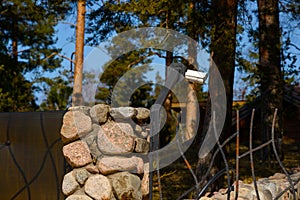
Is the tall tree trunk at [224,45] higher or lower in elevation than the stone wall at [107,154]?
higher

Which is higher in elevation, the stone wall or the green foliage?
the green foliage

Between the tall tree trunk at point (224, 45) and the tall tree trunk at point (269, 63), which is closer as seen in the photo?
the tall tree trunk at point (224, 45)

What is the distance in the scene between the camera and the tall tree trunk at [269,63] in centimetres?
618

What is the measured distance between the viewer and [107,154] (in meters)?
2.72

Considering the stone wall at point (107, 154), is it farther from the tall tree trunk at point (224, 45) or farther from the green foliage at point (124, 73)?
the green foliage at point (124, 73)

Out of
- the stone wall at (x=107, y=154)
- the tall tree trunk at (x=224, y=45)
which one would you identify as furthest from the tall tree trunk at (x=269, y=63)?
the stone wall at (x=107, y=154)

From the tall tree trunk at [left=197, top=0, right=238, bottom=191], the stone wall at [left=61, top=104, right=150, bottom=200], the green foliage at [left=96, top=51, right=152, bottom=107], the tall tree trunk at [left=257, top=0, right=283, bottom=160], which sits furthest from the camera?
the green foliage at [left=96, top=51, right=152, bottom=107]

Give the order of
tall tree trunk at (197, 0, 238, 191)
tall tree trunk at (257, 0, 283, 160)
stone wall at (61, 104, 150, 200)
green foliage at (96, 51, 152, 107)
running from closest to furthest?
stone wall at (61, 104, 150, 200) → tall tree trunk at (197, 0, 238, 191) → tall tree trunk at (257, 0, 283, 160) → green foliage at (96, 51, 152, 107)

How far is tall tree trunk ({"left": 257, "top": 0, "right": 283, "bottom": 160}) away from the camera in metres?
6.18

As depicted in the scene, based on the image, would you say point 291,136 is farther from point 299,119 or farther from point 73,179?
point 73,179

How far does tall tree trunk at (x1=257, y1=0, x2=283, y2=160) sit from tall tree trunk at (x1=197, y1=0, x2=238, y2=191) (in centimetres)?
64

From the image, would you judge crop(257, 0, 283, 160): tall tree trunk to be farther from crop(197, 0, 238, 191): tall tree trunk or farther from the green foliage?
the green foliage

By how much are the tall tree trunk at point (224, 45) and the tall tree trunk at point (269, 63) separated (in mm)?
639

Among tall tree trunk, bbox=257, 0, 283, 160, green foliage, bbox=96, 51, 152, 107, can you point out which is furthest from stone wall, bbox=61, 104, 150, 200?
green foliage, bbox=96, 51, 152, 107
